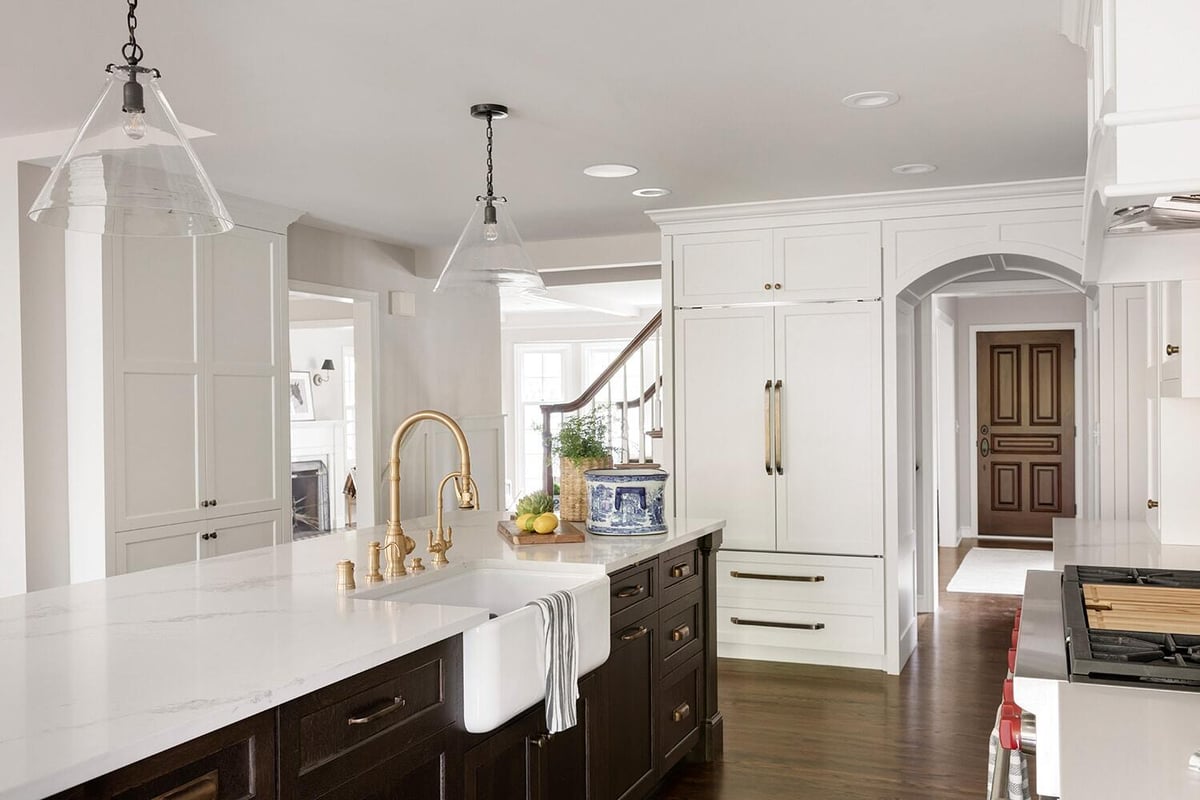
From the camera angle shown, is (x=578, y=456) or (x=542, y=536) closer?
(x=542, y=536)

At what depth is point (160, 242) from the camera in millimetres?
4352

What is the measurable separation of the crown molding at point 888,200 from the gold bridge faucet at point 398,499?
9.53ft

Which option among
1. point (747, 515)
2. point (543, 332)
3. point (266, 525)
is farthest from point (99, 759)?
point (543, 332)

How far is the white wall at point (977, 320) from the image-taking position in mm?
9523

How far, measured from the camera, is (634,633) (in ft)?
10.0

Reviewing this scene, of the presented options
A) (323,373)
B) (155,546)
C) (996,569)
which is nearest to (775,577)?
(155,546)

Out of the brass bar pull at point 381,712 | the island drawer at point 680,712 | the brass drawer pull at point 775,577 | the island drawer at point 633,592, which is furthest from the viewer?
the brass drawer pull at point 775,577

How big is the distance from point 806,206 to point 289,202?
2574 mm

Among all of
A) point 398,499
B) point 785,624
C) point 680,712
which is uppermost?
point 398,499

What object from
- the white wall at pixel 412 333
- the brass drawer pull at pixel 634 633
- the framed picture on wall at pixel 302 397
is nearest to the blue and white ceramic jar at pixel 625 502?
the brass drawer pull at pixel 634 633

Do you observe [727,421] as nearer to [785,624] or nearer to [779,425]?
[779,425]

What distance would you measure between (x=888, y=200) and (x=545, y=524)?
277 cm

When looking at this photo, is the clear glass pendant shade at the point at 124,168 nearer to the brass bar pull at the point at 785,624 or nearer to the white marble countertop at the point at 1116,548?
the white marble countertop at the point at 1116,548

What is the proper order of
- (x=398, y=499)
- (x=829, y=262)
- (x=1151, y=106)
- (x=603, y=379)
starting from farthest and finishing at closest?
(x=603, y=379) < (x=829, y=262) < (x=398, y=499) < (x=1151, y=106)
